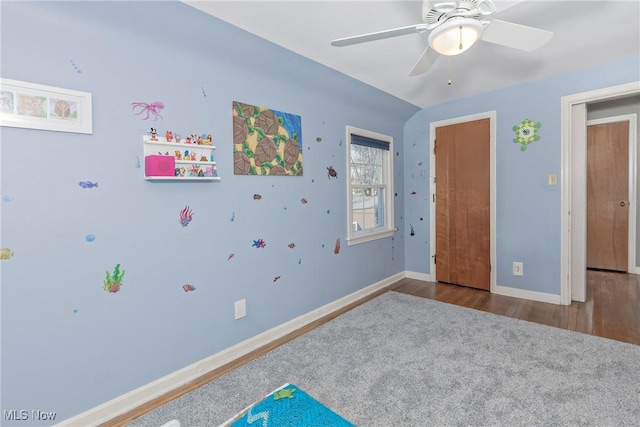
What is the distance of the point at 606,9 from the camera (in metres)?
1.88

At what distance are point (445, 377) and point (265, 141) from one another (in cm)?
210

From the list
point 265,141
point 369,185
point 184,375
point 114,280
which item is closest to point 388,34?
point 265,141

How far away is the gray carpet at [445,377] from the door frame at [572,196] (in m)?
0.96

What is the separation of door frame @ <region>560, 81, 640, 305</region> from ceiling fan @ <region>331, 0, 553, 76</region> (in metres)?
1.76

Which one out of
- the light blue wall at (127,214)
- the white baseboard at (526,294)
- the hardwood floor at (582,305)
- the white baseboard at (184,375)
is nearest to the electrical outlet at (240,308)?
the light blue wall at (127,214)

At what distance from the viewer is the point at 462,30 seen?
4.80 feet

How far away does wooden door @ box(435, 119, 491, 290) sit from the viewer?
3.53m

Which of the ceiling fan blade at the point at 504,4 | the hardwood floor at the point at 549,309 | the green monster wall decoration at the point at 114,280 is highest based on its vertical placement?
the ceiling fan blade at the point at 504,4

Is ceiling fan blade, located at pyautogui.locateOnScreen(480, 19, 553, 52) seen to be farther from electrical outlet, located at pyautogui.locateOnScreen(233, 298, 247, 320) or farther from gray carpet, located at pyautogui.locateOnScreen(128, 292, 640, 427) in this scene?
electrical outlet, located at pyautogui.locateOnScreen(233, 298, 247, 320)

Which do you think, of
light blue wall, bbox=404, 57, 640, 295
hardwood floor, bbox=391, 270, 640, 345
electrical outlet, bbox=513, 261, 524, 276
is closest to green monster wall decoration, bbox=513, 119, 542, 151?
light blue wall, bbox=404, 57, 640, 295

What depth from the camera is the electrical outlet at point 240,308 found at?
7.42 ft

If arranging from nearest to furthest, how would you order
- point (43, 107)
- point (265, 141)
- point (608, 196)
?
→ point (43, 107)
point (265, 141)
point (608, 196)

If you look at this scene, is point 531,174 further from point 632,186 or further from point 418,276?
point 632,186

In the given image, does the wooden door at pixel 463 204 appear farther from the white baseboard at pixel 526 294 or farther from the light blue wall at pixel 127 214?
the light blue wall at pixel 127 214
